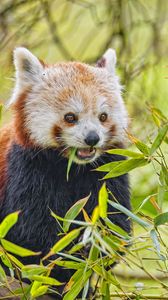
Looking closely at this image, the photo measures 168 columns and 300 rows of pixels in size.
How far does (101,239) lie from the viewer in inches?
85.1

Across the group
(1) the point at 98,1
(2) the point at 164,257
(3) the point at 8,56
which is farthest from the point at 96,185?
(1) the point at 98,1

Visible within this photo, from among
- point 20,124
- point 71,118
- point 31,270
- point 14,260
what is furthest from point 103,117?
point 31,270

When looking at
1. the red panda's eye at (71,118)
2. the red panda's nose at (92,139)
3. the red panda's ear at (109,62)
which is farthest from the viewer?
the red panda's ear at (109,62)

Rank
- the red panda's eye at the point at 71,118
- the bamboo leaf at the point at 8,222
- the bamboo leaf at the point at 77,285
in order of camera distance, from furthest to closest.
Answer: the red panda's eye at the point at 71,118 → the bamboo leaf at the point at 77,285 → the bamboo leaf at the point at 8,222

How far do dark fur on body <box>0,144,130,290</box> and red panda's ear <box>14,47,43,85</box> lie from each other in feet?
1.06

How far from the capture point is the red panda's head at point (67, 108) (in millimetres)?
3248

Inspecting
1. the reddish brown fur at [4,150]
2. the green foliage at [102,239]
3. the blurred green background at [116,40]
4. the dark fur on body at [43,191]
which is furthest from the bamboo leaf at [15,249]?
the blurred green background at [116,40]

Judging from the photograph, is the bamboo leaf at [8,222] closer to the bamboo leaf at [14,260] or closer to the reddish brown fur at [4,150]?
the bamboo leaf at [14,260]

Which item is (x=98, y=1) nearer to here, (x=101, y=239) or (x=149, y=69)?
(x=149, y=69)

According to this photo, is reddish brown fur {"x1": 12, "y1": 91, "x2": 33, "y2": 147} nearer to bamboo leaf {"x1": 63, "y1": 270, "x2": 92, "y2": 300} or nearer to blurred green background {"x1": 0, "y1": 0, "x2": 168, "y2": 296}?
bamboo leaf {"x1": 63, "y1": 270, "x2": 92, "y2": 300}

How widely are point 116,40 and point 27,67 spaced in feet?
5.65

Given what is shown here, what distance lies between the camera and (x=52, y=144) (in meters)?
3.33

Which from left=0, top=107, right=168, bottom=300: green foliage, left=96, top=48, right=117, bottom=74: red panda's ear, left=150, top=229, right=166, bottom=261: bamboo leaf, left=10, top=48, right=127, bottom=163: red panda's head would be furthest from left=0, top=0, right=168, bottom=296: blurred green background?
left=150, top=229, right=166, bottom=261: bamboo leaf

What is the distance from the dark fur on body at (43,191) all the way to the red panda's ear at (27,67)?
1.06ft
